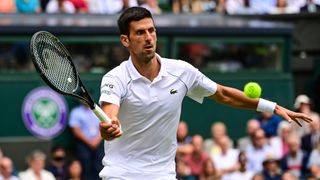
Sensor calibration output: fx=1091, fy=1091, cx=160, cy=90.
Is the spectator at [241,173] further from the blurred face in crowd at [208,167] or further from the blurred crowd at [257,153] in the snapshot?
the blurred face in crowd at [208,167]

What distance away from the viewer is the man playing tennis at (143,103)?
7.56 m

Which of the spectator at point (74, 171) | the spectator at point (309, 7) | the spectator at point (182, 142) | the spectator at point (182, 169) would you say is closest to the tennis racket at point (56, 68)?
the spectator at point (182, 169)

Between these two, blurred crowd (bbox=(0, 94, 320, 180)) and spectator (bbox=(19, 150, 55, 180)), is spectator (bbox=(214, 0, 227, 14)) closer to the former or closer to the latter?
blurred crowd (bbox=(0, 94, 320, 180))

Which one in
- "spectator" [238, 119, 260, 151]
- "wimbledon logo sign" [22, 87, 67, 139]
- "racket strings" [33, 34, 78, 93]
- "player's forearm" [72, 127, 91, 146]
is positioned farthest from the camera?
"wimbledon logo sign" [22, 87, 67, 139]

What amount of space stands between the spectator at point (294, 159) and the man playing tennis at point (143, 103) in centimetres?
802

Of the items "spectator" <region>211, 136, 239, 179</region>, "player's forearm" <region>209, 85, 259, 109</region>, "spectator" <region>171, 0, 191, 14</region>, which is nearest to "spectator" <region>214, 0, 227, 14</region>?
"spectator" <region>171, 0, 191, 14</region>

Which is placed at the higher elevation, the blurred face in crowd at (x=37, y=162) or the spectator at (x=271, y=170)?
the blurred face in crowd at (x=37, y=162)

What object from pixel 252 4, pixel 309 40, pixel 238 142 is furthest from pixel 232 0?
pixel 238 142

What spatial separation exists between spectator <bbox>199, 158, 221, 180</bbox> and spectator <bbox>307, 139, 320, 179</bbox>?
1.42m

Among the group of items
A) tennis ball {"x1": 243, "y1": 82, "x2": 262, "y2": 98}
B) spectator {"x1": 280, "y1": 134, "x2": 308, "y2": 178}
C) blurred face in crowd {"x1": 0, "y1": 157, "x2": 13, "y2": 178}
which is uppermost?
tennis ball {"x1": 243, "y1": 82, "x2": 262, "y2": 98}

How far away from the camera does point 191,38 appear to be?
696 inches

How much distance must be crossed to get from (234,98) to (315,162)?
25.2 feet

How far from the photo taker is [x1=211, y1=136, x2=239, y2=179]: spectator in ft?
49.8

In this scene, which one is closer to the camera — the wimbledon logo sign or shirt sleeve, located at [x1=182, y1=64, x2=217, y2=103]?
shirt sleeve, located at [x1=182, y1=64, x2=217, y2=103]
